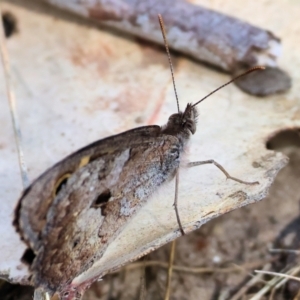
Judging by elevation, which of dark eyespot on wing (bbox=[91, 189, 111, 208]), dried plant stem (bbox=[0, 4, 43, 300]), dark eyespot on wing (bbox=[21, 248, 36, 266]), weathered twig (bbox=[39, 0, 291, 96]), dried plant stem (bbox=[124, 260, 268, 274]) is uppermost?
weathered twig (bbox=[39, 0, 291, 96])

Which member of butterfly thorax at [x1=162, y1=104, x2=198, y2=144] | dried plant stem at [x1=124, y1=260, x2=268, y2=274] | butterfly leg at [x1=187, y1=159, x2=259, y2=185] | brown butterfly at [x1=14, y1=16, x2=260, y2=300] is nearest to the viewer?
butterfly leg at [x1=187, y1=159, x2=259, y2=185]

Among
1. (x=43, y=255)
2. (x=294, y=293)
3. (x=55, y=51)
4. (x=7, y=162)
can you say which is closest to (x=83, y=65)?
(x=55, y=51)

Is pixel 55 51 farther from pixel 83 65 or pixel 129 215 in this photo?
pixel 129 215

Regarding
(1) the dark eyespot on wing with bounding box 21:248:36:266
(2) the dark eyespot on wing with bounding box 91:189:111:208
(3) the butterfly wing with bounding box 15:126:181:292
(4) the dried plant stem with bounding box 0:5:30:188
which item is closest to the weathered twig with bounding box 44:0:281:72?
(4) the dried plant stem with bounding box 0:5:30:188

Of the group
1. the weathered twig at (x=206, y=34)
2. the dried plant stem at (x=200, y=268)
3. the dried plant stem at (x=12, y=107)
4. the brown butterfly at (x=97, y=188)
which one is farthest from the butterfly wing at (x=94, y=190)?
the weathered twig at (x=206, y=34)

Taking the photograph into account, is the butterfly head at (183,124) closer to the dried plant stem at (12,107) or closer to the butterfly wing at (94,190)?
the butterfly wing at (94,190)

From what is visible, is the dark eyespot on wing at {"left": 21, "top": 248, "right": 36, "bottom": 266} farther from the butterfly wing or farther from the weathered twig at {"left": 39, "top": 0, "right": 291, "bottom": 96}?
the weathered twig at {"left": 39, "top": 0, "right": 291, "bottom": 96}
